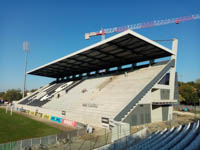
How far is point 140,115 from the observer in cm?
2502

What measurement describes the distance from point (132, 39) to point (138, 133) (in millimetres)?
14506

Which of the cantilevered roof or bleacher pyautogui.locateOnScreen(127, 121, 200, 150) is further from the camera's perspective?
the cantilevered roof

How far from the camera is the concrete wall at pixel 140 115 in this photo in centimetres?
2365

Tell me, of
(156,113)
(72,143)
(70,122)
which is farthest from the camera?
(156,113)

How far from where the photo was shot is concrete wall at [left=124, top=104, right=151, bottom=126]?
77.6ft

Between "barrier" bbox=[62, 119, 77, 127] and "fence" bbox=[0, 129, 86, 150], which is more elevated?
"fence" bbox=[0, 129, 86, 150]

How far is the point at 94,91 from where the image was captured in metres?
34.8

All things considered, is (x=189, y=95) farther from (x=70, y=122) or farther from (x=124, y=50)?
(x=70, y=122)

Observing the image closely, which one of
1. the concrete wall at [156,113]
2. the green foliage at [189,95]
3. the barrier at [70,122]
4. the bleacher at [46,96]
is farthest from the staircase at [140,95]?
the green foliage at [189,95]

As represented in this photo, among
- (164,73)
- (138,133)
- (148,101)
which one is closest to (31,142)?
(138,133)

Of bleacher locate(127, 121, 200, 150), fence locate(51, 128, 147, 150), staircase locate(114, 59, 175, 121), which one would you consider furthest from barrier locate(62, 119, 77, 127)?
bleacher locate(127, 121, 200, 150)

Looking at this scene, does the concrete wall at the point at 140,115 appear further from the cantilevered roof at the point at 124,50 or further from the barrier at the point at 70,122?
the cantilevered roof at the point at 124,50

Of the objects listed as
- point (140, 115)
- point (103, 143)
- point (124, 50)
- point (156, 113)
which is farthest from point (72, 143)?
point (124, 50)

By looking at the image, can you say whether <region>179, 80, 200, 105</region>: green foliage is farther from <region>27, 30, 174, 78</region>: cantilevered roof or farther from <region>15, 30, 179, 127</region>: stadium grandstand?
<region>27, 30, 174, 78</region>: cantilevered roof
